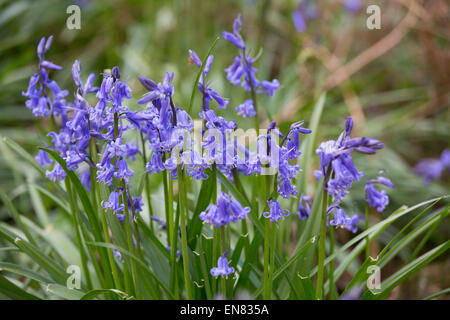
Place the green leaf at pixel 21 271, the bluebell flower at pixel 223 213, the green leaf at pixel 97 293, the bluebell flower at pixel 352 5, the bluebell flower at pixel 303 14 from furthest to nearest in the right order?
the bluebell flower at pixel 352 5, the bluebell flower at pixel 303 14, the green leaf at pixel 21 271, the green leaf at pixel 97 293, the bluebell flower at pixel 223 213

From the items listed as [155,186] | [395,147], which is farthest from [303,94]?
[155,186]

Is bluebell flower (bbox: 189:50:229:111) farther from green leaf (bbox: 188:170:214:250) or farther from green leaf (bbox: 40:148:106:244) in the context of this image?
green leaf (bbox: 40:148:106:244)

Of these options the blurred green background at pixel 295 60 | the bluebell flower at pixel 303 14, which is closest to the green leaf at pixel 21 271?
the blurred green background at pixel 295 60

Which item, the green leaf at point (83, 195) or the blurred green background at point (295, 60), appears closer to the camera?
the green leaf at point (83, 195)

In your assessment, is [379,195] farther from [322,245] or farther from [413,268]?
[322,245]

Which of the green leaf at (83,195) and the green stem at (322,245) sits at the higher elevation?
the green leaf at (83,195)

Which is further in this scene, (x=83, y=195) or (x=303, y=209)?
(x=303, y=209)

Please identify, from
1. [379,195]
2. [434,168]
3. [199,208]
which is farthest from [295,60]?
[199,208]

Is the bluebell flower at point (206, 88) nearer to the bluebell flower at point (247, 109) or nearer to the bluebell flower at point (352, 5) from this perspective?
the bluebell flower at point (247, 109)
